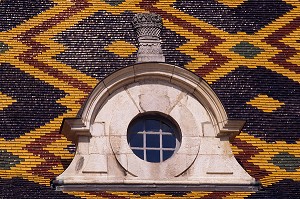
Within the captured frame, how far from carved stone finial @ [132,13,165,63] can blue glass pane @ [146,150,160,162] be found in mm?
1144

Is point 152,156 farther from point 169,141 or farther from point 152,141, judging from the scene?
point 169,141

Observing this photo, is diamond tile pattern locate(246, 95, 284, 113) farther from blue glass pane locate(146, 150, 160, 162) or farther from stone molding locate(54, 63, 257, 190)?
blue glass pane locate(146, 150, 160, 162)

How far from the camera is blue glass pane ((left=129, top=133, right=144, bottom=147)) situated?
68.3ft

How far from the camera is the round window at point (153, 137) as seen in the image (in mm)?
20750

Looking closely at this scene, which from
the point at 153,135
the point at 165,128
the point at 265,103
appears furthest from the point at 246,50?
the point at 153,135

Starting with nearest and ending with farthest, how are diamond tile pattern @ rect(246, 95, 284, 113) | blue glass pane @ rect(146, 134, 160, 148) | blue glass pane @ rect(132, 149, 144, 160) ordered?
1. blue glass pane @ rect(132, 149, 144, 160)
2. blue glass pane @ rect(146, 134, 160, 148)
3. diamond tile pattern @ rect(246, 95, 284, 113)

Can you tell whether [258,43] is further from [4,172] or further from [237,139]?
[4,172]

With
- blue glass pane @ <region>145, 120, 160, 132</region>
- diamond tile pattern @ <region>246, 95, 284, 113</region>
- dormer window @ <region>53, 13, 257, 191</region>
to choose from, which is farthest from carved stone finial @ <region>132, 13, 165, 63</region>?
diamond tile pattern @ <region>246, 95, 284, 113</region>

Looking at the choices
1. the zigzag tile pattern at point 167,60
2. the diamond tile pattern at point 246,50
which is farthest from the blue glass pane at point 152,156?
the diamond tile pattern at point 246,50

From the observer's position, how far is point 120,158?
20469mm

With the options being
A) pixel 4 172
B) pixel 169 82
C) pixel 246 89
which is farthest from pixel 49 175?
pixel 246 89

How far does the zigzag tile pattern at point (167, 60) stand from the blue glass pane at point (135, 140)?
88cm

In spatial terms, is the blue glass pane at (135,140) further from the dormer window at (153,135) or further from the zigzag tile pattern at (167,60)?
the zigzag tile pattern at (167,60)

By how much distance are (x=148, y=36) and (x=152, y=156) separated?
5.38 ft
